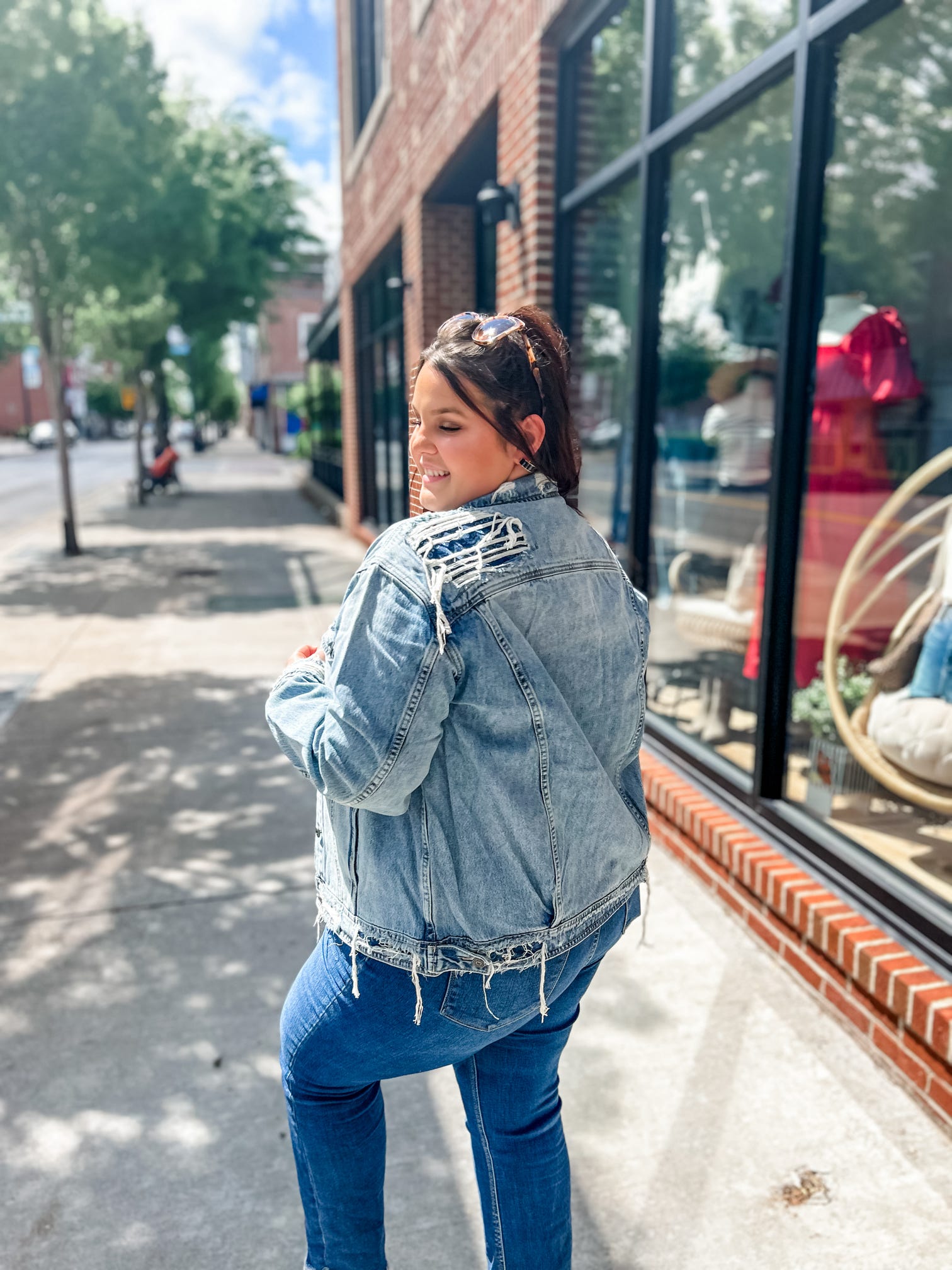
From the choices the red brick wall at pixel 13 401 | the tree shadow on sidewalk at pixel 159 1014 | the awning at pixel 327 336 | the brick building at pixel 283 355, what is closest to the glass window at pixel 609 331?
the tree shadow on sidewalk at pixel 159 1014

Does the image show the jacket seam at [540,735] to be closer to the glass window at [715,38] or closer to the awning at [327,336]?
the glass window at [715,38]

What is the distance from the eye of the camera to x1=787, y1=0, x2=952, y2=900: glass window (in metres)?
3.44

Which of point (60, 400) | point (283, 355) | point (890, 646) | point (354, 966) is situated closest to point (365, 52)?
point (60, 400)

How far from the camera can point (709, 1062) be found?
112 inches

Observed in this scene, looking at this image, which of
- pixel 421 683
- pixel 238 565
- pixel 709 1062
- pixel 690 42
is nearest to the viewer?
pixel 421 683

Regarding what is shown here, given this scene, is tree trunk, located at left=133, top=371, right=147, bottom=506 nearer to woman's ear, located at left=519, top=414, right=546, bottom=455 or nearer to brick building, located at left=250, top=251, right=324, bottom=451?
woman's ear, located at left=519, top=414, right=546, bottom=455

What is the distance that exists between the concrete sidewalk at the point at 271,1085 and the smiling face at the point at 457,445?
1.74 metres

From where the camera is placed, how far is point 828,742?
154 inches

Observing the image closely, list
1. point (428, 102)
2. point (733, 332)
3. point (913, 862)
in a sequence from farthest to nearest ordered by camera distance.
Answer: point (428, 102)
point (733, 332)
point (913, 862)

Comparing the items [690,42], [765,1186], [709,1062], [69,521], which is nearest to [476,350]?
[765,1186]

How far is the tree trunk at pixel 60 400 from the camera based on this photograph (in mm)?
12656

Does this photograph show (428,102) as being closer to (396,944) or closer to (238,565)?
(238,565)

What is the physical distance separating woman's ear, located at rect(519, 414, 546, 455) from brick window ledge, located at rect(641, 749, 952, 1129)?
6.22 feet

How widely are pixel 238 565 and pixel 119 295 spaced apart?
13.4 ft
